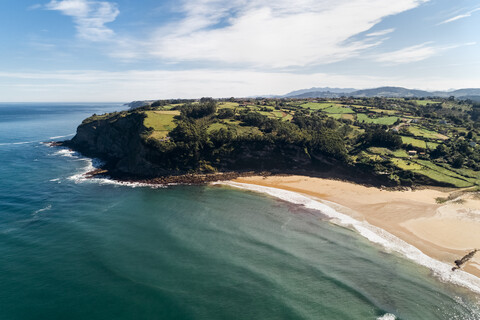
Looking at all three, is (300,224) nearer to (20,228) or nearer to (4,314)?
(4,314)

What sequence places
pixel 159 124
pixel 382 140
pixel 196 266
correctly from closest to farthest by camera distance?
pixel 196 266, pixel 382 140, pixel 159 124

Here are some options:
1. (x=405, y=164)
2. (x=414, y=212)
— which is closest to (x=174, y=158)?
(x=414, y=212)

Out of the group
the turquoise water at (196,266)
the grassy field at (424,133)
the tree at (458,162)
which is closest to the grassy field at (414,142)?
the grassy field at (424,133)

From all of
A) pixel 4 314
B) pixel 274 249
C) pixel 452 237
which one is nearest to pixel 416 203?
pixel 452 237

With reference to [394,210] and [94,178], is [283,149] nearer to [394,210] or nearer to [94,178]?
[394,210]

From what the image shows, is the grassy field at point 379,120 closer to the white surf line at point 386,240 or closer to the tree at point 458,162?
the tree at point 458,162

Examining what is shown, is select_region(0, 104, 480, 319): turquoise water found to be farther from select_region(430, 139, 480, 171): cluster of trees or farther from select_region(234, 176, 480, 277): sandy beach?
select_region(430, 139, 480, 171): cluster of trees
